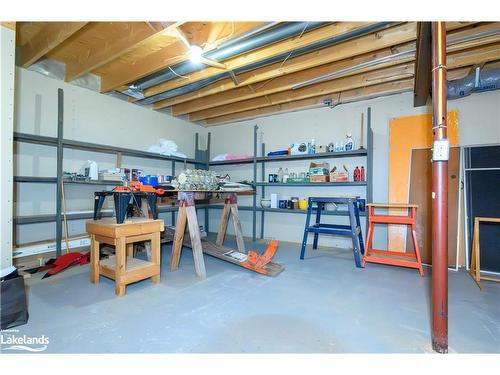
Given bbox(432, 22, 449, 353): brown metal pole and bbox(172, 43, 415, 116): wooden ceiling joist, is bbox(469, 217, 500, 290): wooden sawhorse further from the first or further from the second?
bbox(172, 43, 415, 116): wooden ceiling joist

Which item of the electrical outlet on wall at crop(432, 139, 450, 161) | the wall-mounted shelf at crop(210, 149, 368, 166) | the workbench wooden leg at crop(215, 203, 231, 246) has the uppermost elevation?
the wall-mounted shelf at crop(210, 149, 368, 166)

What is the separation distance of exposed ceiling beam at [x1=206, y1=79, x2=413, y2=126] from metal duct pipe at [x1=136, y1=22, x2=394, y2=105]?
1332mm

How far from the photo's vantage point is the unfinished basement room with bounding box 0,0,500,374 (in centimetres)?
145

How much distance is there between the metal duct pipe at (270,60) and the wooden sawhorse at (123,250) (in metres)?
2.10

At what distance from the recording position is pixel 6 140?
1.74 meters

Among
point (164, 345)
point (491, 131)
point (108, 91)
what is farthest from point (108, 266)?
point (491, 131)

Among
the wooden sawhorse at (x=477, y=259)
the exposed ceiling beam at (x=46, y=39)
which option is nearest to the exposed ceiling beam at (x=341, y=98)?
the wooden sawhorse at (x=477, y=259)

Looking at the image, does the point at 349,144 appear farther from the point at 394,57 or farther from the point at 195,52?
the point at 195,52

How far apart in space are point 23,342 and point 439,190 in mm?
2567

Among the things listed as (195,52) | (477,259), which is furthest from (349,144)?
(195,52)

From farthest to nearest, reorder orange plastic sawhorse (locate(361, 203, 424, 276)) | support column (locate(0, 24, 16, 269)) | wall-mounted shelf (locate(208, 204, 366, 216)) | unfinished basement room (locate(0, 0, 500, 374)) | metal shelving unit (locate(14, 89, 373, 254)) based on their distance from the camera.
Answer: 1. wall-mounted shelf (locate(208, 204, 366, 216))
2. metal shelving unit (locate(14, 89, 373, 254))
3. orange plastic sawhorse (locate(361, 203, 424, 276))
4. support column (locate(0, 24, 16, 269))
5. unfinished basement room (locate(0, 0, 500, 374))

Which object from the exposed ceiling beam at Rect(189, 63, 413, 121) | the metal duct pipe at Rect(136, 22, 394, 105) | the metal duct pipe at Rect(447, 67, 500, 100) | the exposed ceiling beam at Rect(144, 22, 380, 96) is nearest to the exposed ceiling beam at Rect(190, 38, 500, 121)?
the exposed ceiling beam at Rect(189, 63, 413, 121)
